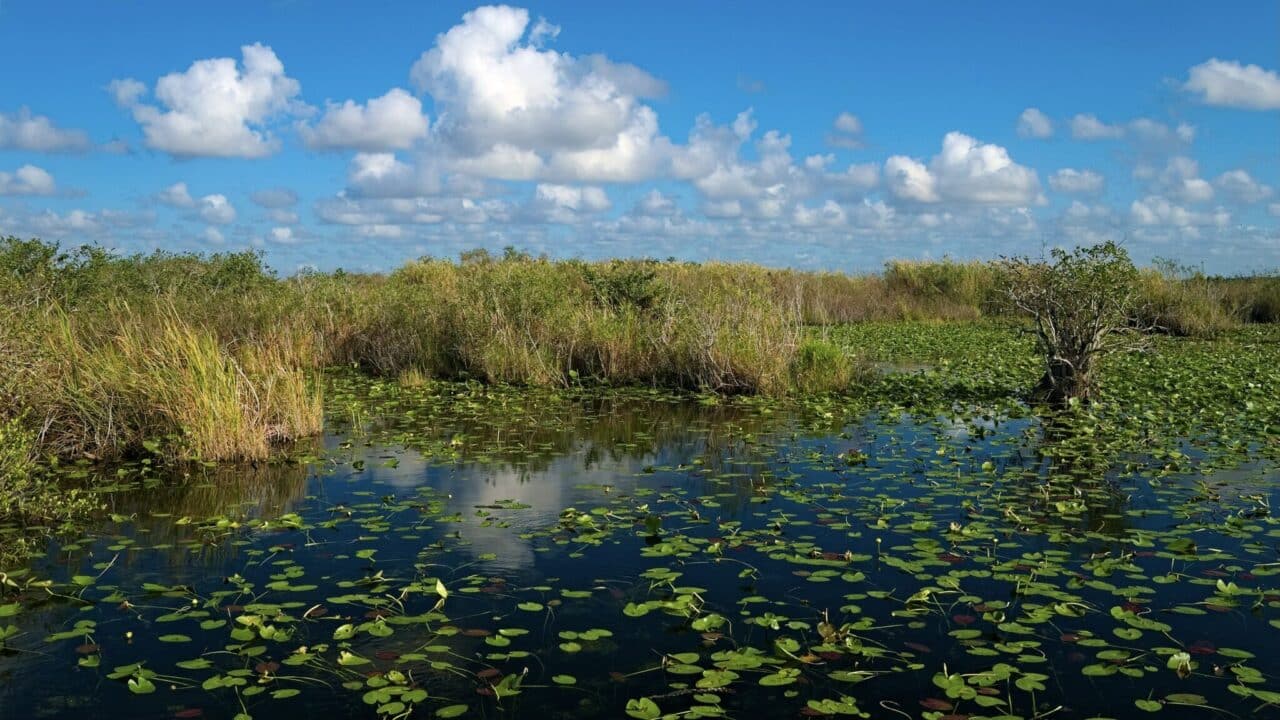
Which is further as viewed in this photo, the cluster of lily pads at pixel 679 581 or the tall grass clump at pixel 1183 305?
the tall grass clump at pixel 1183 305

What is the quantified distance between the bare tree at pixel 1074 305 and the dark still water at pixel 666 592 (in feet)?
9.59

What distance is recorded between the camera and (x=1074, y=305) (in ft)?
37.5

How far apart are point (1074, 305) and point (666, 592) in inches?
333

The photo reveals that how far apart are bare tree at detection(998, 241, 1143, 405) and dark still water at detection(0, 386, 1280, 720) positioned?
2.92 meters

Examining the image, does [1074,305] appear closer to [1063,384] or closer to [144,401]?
[1063,384]

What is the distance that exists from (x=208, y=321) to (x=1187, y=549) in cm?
1360

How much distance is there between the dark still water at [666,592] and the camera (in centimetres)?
393

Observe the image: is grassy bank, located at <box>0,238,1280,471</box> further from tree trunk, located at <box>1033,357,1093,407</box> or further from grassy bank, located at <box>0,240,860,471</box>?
tree trunk, located at <box>1033,357,1093,407</box>

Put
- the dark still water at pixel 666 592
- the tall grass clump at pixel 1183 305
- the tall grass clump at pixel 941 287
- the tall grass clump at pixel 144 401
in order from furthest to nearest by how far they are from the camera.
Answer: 1. the tall grass clump at pixel 941 287
2. the tall grass clump at pixel 1183 305
3. the tall grass clump at pixel 144 401
4. the dark still water at pixel 666 592

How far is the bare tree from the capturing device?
1118 cm

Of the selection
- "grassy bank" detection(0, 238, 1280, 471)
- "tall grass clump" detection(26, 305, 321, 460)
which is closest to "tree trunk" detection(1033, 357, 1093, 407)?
"grassy bank" detection(0, 238, 1280, 471)

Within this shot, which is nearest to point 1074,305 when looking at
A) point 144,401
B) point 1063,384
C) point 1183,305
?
point 1063,384

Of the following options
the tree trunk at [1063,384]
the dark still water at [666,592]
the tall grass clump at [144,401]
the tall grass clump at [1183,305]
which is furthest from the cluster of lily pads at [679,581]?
the tall grass clump at [1183,305]

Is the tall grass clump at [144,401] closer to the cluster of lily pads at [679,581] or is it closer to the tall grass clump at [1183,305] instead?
the cluster of lily pads at [679,581]
